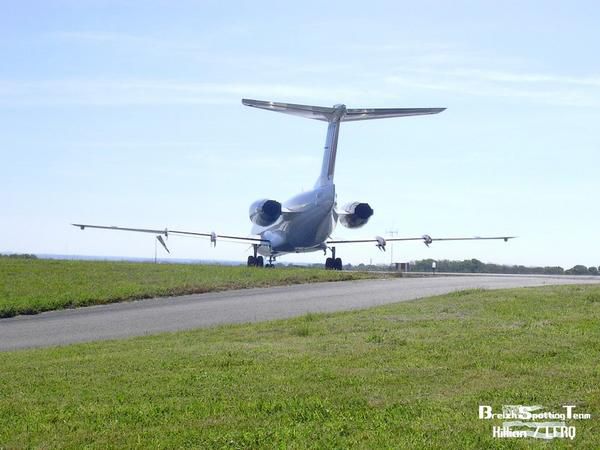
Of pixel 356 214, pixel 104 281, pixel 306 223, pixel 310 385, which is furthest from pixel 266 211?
pixel 310 385

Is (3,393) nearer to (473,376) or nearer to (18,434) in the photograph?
(18,434)

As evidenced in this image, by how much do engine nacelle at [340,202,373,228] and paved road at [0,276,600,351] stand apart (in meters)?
21.8

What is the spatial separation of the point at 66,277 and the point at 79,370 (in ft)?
65.8

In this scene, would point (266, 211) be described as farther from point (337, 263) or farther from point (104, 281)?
point (104, 281)

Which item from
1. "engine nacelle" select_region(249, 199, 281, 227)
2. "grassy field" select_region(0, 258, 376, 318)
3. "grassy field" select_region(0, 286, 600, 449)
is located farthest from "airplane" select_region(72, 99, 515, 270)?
"grassy field" select_region(0, 286, 600, 449)

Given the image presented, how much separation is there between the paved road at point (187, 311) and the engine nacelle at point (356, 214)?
71.4 feet

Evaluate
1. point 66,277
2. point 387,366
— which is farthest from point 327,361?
point 66,277

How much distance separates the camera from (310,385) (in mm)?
9609

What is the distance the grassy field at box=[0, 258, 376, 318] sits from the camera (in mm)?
24828

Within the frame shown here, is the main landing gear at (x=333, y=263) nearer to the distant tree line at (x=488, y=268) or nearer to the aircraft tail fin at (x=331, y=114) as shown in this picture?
the aircraft tail fin at (x=331, y=114)

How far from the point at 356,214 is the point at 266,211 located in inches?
219

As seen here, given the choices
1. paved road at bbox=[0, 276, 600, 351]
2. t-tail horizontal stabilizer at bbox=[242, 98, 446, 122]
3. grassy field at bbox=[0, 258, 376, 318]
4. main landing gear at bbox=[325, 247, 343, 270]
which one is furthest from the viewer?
main landing gear at bbox=[325, 247, 343, 270]

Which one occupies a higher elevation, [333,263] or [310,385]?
[333,263]

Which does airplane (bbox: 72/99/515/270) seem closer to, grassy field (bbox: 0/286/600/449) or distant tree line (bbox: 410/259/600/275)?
distant tree line (bbox: 410/259/600/275)
